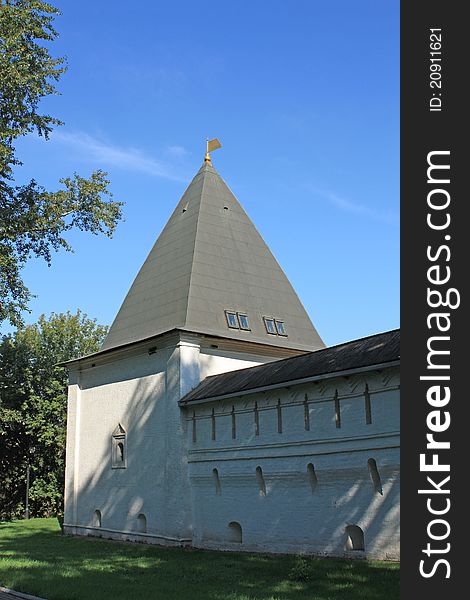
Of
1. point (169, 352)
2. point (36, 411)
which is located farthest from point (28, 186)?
point (36, 411)

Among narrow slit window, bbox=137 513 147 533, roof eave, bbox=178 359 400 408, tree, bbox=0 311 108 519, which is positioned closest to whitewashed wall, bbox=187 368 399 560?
A: roof eave, bbox=178 359 400 408

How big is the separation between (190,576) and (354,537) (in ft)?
12.5

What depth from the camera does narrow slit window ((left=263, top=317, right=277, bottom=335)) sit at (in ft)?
81.8

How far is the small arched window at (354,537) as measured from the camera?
15.1 m

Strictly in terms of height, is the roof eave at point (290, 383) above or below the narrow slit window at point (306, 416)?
above

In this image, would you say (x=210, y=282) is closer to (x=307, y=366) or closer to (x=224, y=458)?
(x=224, y=458)

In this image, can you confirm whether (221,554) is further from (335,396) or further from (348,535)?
(335,396)

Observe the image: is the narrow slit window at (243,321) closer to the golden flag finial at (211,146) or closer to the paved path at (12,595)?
the golden flag finial at (211,146)

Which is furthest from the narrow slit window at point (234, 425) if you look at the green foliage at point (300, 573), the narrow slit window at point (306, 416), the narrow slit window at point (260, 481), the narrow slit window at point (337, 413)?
the green foliage at point (300, 573)

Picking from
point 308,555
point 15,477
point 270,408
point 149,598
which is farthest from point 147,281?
point 15,477

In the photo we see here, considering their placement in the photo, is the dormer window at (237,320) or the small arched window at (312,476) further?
the dormer window at (237,320)

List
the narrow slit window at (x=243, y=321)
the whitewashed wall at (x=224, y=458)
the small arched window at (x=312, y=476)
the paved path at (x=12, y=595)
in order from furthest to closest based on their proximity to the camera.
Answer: the narrow slit window at (x=243, y=321) < the small arched window at (x=312, y=476) < the whitewashed wall at (x=224, y=458) < the paved path at (x=12, y=595)

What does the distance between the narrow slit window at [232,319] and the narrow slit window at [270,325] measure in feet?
4.35

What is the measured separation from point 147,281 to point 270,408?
32.6 feet
